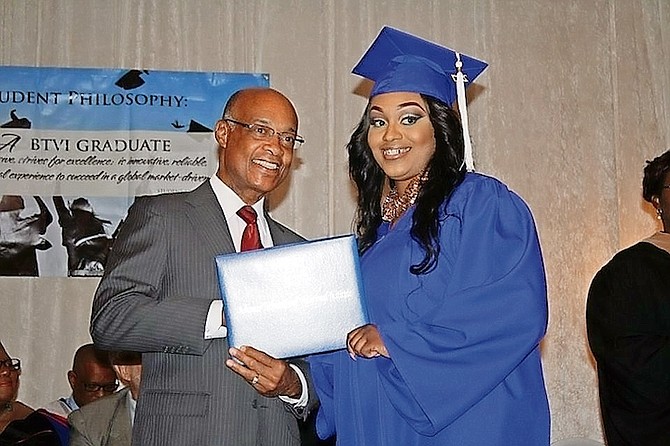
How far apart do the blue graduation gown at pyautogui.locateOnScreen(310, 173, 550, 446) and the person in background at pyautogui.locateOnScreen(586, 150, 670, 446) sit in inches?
56.9

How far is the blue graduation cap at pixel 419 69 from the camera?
281 centimetres

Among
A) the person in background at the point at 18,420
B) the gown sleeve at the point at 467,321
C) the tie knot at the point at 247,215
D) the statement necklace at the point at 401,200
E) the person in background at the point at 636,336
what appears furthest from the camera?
the person in background at the point at 18,420

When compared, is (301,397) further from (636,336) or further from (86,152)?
(86,152)

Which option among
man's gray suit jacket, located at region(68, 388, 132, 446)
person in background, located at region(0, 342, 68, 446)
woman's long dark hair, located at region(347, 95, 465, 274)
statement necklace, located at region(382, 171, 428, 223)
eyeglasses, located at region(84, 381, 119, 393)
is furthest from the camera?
eyeglasses, located at region(84, 381, 119, 393)

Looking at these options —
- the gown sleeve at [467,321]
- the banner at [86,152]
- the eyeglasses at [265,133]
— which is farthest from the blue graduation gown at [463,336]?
the banner at [86,152]

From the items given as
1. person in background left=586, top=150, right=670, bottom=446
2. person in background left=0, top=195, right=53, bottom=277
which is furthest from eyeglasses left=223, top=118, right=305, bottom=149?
person in background left=0, top=195, right=53, bottom=277

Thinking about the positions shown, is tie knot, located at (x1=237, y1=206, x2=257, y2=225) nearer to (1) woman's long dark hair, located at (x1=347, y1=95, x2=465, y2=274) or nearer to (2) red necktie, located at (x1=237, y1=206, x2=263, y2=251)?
(2) red necktie, located at (x1=237, y1=206, x2=263, y2=251)

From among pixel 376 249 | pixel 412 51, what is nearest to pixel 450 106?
pixel 412 51

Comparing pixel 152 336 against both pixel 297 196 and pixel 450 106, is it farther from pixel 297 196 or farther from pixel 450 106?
pixel 297 196

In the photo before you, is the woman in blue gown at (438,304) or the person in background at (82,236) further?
the person in background at (82,236)

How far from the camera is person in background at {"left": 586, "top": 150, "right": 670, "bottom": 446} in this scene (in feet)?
12.9

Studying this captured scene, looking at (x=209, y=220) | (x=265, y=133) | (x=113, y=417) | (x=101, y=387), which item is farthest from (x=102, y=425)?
(x=265, y=133)

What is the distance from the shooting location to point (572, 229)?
5707 mm

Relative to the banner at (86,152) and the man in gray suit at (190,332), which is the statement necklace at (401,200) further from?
the banner at (86,152)
